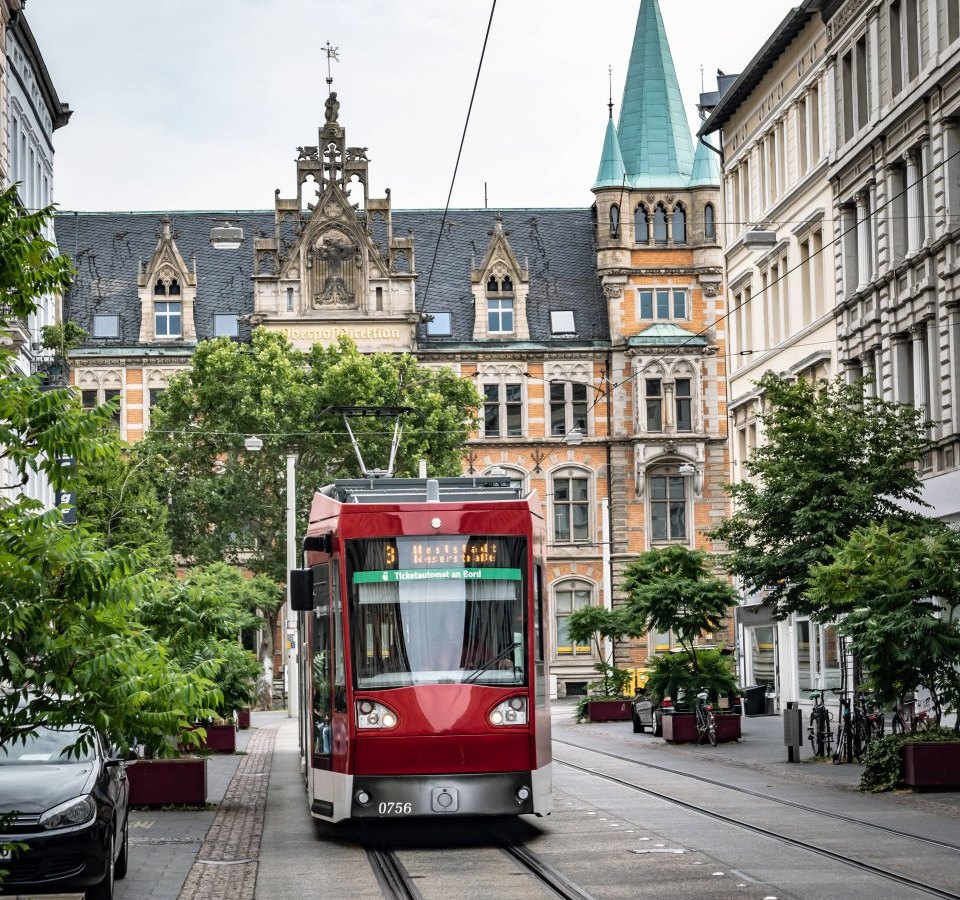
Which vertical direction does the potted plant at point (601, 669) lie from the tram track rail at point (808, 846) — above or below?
above

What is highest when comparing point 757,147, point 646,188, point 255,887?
point 646,188

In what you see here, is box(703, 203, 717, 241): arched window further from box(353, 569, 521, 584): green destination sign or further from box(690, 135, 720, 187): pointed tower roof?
box(353, 569, 521, 584): green destination sign

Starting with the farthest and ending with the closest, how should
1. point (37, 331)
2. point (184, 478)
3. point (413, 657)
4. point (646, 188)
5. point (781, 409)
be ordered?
point (646, 188), point (184, 478), point (37, 331), point (781, 409), point (413, 657)

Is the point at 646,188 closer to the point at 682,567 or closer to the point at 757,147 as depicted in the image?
the point at 757,147

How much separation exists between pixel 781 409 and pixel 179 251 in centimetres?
5283

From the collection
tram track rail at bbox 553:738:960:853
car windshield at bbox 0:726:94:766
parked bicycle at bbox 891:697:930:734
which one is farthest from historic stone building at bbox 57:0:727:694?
car windshield at bbox 0:726:94:766

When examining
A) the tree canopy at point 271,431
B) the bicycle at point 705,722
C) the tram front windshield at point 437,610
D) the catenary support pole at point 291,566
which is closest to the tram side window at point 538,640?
the tram front windshield at point 437,610

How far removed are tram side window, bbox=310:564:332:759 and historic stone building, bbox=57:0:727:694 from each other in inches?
2154

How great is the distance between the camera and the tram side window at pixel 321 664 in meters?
18.0

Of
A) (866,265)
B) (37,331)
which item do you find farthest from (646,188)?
(866,265)

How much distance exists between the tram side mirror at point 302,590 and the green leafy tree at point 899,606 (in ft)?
24.1

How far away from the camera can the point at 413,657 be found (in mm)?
17297

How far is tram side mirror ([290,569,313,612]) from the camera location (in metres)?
18.8

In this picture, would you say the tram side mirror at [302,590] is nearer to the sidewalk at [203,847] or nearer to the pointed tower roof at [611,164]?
the sidewalk at [203,847]
